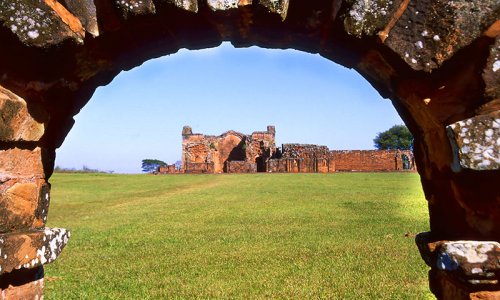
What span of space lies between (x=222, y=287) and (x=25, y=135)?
358 centimetres

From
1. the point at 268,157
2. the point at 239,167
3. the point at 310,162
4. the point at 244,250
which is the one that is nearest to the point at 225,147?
the point at 268,157

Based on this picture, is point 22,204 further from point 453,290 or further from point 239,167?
point 239,167

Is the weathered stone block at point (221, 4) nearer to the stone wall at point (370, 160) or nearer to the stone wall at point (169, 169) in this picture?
the stone wall at point (169, 169)

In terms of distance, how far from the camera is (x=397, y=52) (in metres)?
2.31

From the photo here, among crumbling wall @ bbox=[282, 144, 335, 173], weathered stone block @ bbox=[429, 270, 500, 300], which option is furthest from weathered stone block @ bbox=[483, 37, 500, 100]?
crumbling wall @ bbox=[282, 144, 335, 173]

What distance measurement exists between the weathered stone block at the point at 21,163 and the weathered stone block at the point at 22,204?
4cm

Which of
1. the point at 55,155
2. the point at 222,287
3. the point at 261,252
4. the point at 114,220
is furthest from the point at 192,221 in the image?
the point at 55,155

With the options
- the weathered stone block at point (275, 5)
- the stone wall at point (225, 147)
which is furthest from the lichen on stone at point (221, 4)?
the stone wall at point (225, 147)

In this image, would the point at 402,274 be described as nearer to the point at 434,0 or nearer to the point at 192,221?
the point at 434,0

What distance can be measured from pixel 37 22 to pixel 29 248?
1222 mm

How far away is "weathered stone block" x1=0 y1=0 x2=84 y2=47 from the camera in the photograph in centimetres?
236

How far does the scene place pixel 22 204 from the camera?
8.55 feet

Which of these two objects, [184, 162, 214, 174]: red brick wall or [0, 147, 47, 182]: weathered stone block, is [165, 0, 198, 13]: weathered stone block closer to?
[0, 147, 47, 182]: weathered stone block

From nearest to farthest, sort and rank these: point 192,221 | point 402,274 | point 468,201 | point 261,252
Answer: point 468,201 < point 402,274 < point 261,252 < point 192,221
